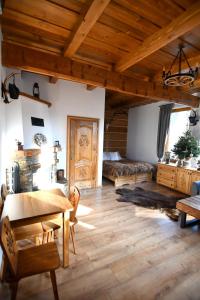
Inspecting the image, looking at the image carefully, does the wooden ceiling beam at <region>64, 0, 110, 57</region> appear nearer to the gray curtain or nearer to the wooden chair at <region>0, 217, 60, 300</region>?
the wooden chair at <region>0, 217, 60, 300</region>

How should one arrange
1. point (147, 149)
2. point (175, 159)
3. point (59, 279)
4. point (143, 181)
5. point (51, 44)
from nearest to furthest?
point (59, 279), point (51, 44), point (175, 159), point (143, 181), point (147, 149)

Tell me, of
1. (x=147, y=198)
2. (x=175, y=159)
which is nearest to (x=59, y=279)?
(x=147, y=198)

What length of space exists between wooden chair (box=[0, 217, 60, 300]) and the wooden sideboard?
3685mm

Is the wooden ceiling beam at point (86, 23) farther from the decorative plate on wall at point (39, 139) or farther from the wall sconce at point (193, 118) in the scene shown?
the wall sconce at point (193, 118)

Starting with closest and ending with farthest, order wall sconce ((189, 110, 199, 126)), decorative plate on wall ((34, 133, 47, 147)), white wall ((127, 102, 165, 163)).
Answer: decorative plate on wall ((34, 133, 47, 147)) < wall sconce ((189, 110, 199, 126)) < white wall ((127, 102, 165, 163))

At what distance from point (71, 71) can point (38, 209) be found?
6.94ft

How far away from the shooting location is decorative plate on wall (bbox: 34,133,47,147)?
10.9 feet

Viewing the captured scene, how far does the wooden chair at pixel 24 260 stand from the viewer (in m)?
1.21

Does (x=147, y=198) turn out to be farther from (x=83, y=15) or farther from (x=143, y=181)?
(x=83, y=15)

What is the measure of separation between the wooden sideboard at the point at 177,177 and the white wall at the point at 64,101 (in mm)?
2492

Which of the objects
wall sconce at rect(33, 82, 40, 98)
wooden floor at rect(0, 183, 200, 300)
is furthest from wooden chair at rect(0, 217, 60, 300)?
wall sconce at rect(33, 82, 40, 98)

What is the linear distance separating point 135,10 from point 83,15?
22.4 inches

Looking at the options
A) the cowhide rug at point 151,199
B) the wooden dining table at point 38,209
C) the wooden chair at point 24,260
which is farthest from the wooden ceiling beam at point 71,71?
the cowhide rug at point 151,199

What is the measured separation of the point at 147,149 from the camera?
6.03m
